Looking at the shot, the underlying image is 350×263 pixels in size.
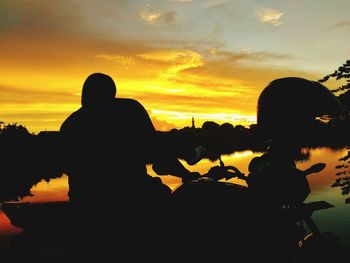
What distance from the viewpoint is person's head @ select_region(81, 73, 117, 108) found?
3.06 m

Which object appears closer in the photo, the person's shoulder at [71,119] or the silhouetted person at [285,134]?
the silhouetted person at [285,134]

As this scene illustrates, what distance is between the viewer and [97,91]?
3061 mm

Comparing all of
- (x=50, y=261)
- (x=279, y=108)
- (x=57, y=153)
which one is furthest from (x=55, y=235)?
(x=279, y=108)

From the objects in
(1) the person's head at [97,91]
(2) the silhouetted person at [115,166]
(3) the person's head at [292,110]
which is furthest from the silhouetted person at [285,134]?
(1) the person's head at [97,91]

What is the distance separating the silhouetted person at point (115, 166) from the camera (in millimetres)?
2908

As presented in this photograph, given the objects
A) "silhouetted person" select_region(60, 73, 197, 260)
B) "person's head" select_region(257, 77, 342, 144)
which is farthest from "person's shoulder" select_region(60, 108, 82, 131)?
"person's head" select_region(257, 77, 342, 144)

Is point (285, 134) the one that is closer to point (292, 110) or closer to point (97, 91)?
point (292, 110)

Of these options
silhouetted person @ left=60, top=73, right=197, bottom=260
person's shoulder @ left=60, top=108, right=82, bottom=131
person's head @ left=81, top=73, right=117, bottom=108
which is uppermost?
person's head @ left=81, top=73, right=117, bottom=108

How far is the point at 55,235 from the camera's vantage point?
268 centimetres

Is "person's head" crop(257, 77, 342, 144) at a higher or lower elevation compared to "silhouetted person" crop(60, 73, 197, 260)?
higher

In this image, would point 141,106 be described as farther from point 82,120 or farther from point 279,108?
point 279,108

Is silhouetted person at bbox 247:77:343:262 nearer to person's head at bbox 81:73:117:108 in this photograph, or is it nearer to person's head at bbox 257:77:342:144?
person's head at bbox 257:77:342:144

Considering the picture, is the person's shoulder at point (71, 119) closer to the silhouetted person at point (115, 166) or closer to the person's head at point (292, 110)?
the silhouetted person at point (115, 166)

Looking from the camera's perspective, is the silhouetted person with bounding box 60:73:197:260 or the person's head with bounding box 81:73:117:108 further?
the person's head with bounding box 81:73:117:108
